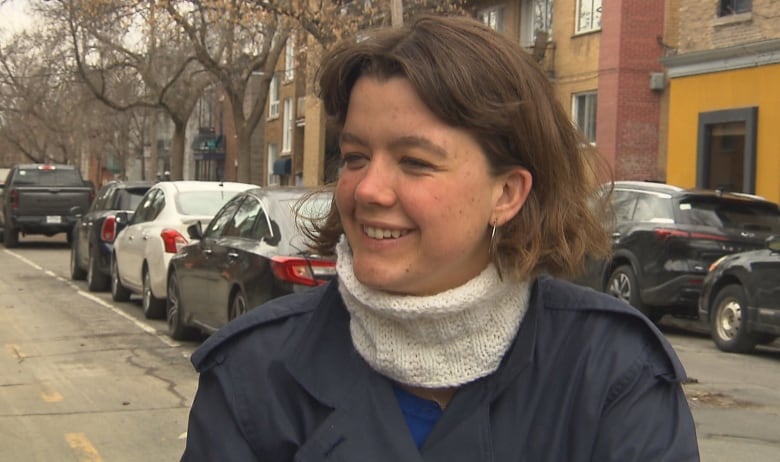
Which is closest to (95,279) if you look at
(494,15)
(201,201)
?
(201,201)

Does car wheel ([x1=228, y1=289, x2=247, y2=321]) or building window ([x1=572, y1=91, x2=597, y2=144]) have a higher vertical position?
building window ([x1=572, y1=91, x2=597, y2=144])

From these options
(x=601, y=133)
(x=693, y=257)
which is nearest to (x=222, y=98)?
(x=601, y=133)

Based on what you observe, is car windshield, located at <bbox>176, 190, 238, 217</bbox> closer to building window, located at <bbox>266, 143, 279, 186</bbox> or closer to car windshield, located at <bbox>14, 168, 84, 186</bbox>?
car windshield, located at <bbox>14, 168, 84, 186</bbox>

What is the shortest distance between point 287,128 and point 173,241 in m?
34.7

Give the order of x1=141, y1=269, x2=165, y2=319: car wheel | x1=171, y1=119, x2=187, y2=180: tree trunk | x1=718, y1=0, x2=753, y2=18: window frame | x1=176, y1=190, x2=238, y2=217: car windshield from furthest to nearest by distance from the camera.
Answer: x1=171, y1=119, x2=187, y2=180: tree trunk, x1=718, y1=0, x2=753, y2=18: window frame, x1=176, y1=190, x2=238, y2=217: car windshield, x1=141, y1=269, x2=165, y2=319: car wheel

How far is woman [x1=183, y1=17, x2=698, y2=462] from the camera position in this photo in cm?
195

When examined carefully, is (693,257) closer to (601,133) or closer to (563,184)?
(563,184)

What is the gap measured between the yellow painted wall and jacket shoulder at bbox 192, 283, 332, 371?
65.1 feet

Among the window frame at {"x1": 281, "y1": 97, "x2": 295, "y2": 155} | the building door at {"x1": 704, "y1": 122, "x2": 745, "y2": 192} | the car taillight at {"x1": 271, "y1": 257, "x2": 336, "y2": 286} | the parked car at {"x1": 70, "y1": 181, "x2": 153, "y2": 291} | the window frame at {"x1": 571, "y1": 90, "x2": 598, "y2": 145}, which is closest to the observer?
the car taillight at {"x1": 271, "y1": 257, "x2": 336, "y2": 286}

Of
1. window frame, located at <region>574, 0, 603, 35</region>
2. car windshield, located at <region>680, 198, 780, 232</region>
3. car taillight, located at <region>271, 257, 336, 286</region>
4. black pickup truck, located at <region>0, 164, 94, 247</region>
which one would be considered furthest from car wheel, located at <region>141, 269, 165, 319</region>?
window frame, located at <region>574, 0, 603, 35</region>

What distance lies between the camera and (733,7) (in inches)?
855

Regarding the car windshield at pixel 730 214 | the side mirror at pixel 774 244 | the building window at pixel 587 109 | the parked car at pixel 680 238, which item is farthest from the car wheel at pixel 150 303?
the building window at pixel 587 109

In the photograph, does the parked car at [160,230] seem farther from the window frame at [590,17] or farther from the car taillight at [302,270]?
the window frame at [590,17]

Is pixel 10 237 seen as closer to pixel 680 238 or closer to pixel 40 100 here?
pixel 680 238
